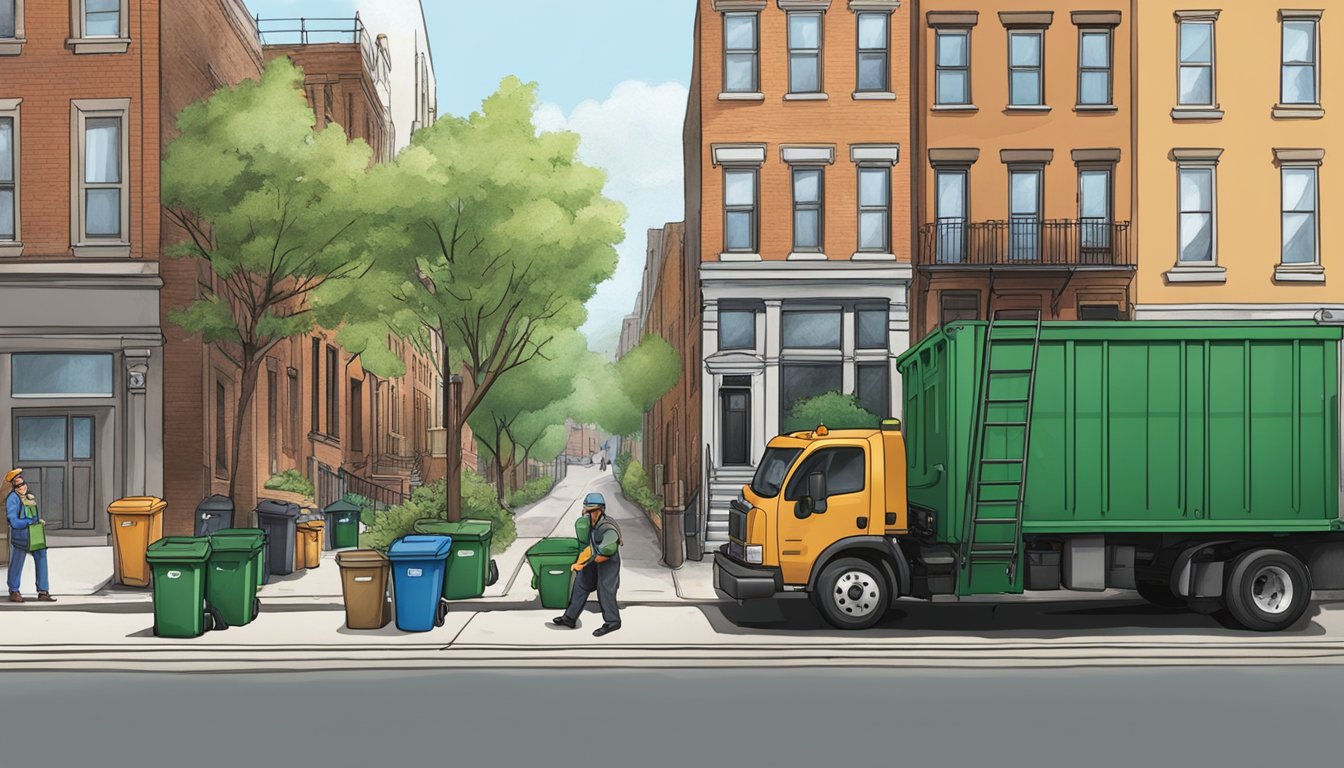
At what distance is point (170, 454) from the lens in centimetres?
2514

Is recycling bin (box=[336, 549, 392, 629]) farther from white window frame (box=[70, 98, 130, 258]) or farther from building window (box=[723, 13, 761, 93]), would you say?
building window (box=[723, 13, 761, 93])

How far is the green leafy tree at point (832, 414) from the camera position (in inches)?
967

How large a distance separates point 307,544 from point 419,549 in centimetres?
840

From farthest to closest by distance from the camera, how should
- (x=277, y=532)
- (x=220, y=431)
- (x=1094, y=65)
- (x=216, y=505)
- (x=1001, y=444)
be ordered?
(x=1094, y=65) < (x=220, y=431) < (x=277, y=532) < (x=216, y=505) < (x=1001, y=444)

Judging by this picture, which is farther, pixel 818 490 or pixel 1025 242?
pixel 1025 242

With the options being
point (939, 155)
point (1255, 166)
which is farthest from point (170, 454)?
point (1255, 166)

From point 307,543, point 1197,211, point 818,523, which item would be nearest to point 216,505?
point 307,543

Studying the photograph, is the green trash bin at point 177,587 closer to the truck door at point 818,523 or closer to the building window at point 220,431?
the truck door at point 818,523

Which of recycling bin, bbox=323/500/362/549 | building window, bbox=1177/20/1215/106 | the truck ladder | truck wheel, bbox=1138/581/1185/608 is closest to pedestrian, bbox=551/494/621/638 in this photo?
the truck ladder

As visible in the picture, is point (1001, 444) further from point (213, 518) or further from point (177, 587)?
point (213, 518)

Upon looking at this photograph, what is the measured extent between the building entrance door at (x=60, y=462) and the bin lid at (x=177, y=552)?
1145 cm

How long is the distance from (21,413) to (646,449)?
1476 inches

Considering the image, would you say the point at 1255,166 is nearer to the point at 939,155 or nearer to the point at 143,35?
the point at 939,155

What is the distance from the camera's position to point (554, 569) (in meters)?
17.1
